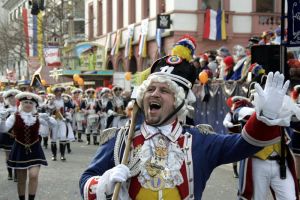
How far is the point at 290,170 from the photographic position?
259 inches

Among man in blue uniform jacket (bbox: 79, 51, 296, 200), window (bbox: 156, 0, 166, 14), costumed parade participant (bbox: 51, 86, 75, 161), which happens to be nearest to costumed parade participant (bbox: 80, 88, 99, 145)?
costumed parade participant (bbox: 51, 86, 75, 161)

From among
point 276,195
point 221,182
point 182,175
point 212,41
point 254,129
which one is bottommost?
point 221,182

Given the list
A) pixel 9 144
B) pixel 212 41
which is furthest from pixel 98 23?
pixel 9 144

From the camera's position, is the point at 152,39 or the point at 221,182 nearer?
the point at 221,182

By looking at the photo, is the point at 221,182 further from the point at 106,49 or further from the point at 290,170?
the point at 106,49

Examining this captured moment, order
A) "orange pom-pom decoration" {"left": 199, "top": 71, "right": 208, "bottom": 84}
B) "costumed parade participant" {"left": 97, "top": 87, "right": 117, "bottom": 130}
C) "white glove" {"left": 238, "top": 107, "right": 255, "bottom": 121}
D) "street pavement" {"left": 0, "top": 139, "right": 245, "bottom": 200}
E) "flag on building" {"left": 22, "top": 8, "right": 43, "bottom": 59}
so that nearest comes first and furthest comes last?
"white glove" {"left": 238, "top": 107, "right": 255, "bottom": 121}
"street pavement" {"left": 0, "top": 139, "right": 245, "bottom": 200}
"orange pom-pom decoration" {"left": 199, "top": 71, "right": 208, "bottom": 84}
"costumed parade participant" {"left": 97, "top": 87, "right": 117, "bottom": 130}
"flag on building" {"left": 22, "top": 8, "right": 43, "bottom": 59}

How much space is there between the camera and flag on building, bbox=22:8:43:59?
131 feet

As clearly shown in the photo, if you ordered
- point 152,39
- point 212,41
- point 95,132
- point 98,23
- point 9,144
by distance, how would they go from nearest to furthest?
1. point 9,144
2. point 95,132
3. point 212,41
4. point 152,39
5. point 98,23

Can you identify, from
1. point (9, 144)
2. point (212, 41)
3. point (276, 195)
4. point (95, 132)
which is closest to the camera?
point (276, 195)

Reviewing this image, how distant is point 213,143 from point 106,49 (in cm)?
3407

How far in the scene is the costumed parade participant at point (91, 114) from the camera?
19.9 metres

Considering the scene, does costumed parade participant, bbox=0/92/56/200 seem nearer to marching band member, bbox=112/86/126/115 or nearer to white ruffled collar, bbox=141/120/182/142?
white ruffled collar, bbox=141/120/182/142

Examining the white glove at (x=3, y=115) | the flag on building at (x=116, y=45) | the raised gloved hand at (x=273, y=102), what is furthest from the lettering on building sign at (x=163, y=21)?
the raised gloved hand at (x=273, y=102)

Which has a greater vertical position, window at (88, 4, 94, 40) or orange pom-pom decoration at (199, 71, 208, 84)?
window at (88, 4, 94, 40)
